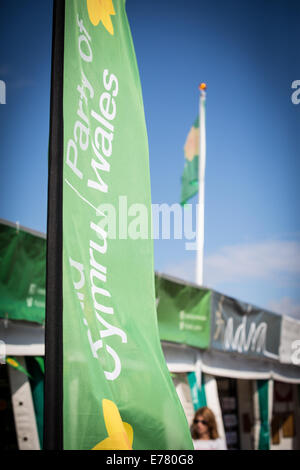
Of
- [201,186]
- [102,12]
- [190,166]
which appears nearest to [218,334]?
[201,186]

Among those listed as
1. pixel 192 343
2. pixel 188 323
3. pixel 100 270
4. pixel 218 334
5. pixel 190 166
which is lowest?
pixel 192 343

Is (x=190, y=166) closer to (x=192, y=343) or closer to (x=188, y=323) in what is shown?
(x=188, y=323)

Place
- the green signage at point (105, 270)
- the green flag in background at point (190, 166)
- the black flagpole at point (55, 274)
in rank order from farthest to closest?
the green flag in background at point (190, 166), the green signage at point (105, 270), the black flagpole at point (55, 274)

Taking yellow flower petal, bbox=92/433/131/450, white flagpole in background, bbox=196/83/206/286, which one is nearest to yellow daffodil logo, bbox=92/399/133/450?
yellow flower petal, bbox=92/433/131/450

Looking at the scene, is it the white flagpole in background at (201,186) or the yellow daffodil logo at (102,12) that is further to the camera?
the white flagpole in background at (201,186)

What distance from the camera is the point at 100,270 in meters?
2.06

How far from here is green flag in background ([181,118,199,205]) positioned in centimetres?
1130

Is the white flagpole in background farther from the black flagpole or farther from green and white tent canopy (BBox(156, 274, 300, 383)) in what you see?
the black flagpole

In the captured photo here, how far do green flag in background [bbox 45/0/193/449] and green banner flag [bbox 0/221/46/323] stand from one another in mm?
2036

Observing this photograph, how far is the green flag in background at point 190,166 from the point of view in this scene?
1130 centimetres

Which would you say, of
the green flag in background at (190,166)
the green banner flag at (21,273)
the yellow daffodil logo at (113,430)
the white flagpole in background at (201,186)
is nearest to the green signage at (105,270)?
the yellow daffodil logo at (113,430)

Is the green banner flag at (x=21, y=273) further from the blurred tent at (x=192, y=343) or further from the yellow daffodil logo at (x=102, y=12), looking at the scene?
the yellow daffodil logo at (x=102, y=12)

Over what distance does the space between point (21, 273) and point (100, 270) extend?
8.53 feet
